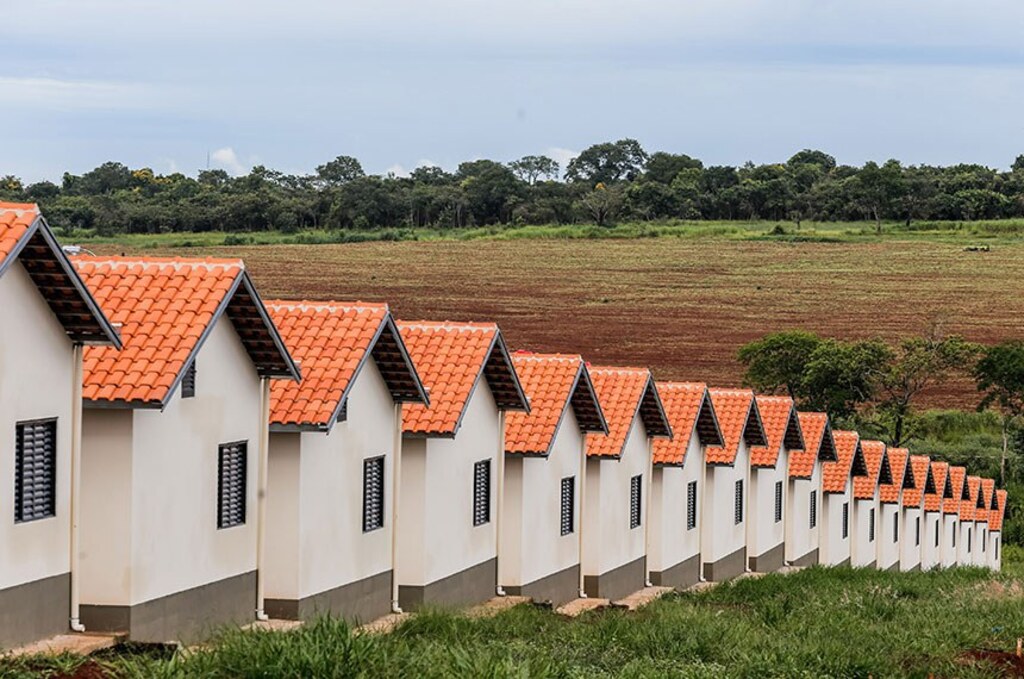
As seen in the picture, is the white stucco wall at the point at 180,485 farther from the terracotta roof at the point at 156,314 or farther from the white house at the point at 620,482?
the white house at the point at 620,482

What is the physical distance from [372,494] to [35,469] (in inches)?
319

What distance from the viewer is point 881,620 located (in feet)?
91.6

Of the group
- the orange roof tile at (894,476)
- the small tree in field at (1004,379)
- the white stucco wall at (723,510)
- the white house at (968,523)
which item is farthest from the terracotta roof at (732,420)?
the small tree in field at (1004,379)

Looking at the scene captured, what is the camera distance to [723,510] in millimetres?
42844

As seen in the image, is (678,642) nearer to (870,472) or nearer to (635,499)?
(635,499)

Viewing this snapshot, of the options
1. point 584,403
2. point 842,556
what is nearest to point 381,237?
point 842,556

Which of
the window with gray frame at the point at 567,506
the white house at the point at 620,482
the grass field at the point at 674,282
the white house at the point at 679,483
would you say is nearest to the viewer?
the window with gray frame at the point at 567,506

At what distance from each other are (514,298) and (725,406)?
6886cm

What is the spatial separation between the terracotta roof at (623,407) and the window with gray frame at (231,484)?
39.6 feet

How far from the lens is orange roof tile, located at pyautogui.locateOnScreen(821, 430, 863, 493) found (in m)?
53.2

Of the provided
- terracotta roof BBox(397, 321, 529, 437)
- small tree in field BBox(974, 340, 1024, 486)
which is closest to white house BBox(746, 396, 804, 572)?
terracotta roof BBox(397, 321, 529, 437)

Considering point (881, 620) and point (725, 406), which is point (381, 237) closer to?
point (725, 406)

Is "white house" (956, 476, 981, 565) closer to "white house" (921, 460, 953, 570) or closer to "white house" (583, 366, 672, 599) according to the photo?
"white house" (921, 460, 953, 570)

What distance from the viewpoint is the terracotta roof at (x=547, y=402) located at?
2959cm
